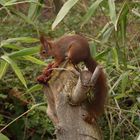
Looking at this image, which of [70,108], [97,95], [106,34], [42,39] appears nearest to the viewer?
[70,108]

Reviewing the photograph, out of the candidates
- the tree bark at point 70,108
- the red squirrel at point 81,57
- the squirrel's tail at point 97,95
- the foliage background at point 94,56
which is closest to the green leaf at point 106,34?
the foliage background at point 94,56

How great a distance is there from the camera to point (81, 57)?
2.11 m

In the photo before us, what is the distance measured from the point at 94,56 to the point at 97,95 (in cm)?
58

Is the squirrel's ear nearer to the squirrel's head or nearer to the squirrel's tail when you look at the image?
the squirrel's head

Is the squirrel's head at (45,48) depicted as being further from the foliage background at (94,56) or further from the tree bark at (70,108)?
the tree bark at (70,108)

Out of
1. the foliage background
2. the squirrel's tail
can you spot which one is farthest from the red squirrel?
the foliage background

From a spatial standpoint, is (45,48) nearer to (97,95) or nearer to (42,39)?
(42,39)

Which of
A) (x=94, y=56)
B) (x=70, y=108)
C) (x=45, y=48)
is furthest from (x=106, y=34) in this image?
(x=70, y=108)

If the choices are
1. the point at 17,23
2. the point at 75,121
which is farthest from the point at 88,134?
the point at 17,23

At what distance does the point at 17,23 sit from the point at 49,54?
2.23 metres

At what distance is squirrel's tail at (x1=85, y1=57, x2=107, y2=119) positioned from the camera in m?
1.97

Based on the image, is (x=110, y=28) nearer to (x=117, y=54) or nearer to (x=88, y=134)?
(x=117, y=54)

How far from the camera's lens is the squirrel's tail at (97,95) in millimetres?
1969

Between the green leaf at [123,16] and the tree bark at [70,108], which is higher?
the green leaf at [123,16]
